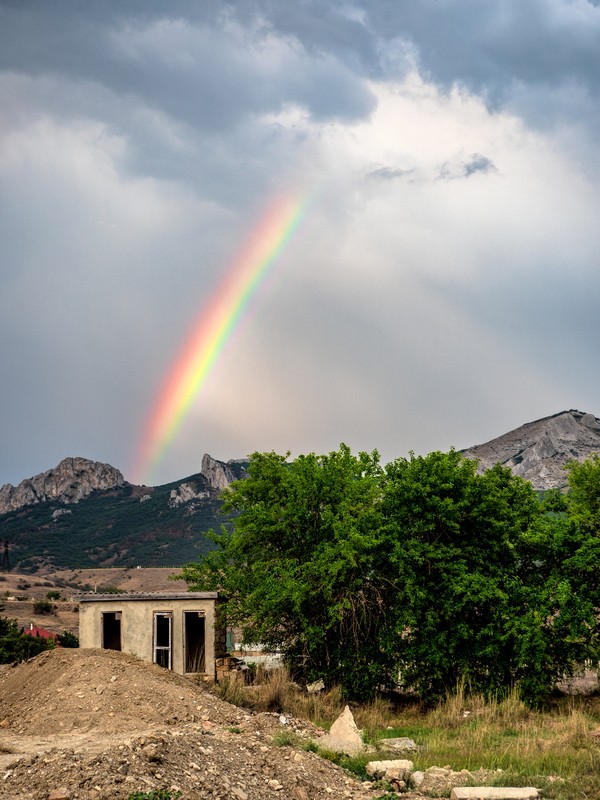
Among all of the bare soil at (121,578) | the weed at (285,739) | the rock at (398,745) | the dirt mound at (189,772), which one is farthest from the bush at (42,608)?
the dirt mound at (189,772)

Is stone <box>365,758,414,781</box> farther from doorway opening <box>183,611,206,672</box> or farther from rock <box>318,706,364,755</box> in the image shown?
doorway opening <box>183,611,206,672</box>

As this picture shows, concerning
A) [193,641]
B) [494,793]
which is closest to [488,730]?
[494,793]

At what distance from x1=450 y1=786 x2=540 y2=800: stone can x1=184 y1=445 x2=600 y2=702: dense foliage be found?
33.4 ft

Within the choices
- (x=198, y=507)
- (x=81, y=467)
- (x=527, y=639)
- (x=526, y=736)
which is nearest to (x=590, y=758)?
(x=526, y=736)

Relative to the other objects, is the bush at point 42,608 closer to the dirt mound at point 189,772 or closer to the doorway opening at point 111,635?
the doorway opening at point 111,635

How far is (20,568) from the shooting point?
11988 centimetres

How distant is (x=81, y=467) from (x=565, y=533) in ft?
579

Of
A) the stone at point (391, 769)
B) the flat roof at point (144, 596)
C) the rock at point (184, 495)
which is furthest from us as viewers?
the rock at point (184, 495)

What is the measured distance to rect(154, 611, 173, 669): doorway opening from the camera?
2431 cm

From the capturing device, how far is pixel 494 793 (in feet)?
39.9

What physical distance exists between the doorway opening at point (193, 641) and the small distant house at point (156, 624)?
3.10 feet

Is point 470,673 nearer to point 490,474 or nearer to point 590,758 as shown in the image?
point 490,474

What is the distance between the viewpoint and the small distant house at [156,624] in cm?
2423

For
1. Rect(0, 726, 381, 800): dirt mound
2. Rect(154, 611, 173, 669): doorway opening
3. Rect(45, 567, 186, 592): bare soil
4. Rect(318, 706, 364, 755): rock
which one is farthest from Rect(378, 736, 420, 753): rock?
Rect(45, 567, 186, 592): bare soil
